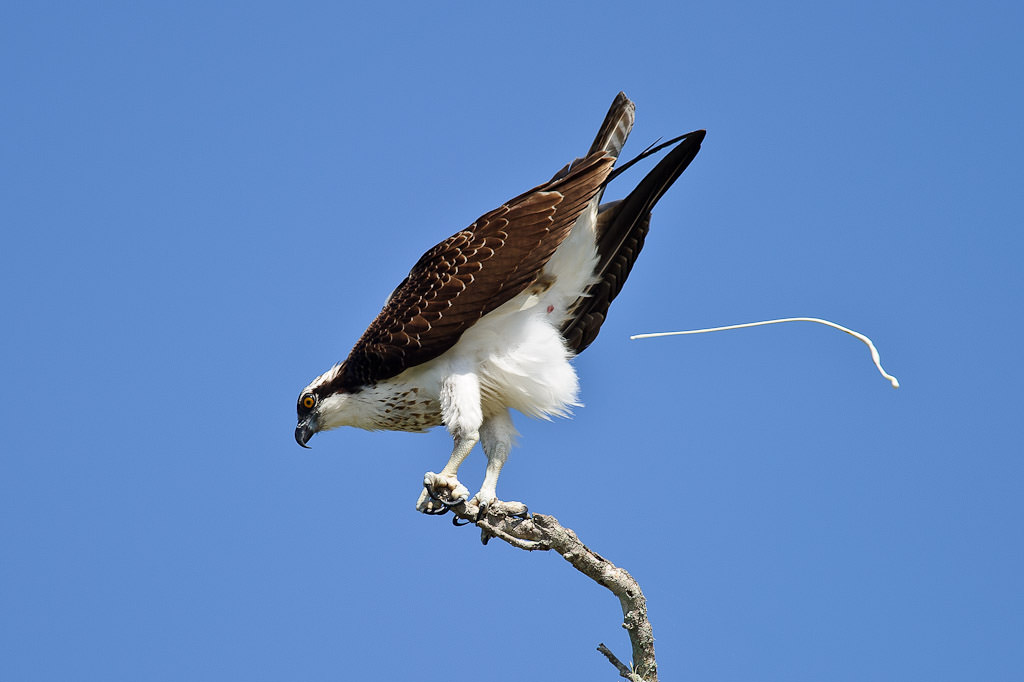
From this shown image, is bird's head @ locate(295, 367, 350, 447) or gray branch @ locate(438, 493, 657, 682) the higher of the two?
bird's head @ locate(295, 367, 350, 447)

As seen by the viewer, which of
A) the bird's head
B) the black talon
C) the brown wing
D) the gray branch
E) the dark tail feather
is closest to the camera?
the gray branch

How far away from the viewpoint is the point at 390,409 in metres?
6.93

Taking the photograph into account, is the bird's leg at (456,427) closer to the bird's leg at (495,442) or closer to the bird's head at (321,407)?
the bird's leg at (495,442)

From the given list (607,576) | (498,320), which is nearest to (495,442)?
(498,320)

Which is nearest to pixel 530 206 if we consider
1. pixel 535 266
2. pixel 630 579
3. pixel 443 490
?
pixel 535 266

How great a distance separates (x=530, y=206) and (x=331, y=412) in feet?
5.96

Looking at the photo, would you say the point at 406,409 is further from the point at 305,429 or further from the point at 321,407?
the point at 305,429

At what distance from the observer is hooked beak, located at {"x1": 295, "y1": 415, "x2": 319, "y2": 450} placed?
281 inches

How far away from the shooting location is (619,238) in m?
7.07

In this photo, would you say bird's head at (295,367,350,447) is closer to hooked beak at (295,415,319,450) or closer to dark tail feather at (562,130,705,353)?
hooked beak at (295,415,319,450)

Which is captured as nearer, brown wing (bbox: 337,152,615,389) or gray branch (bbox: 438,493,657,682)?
gray branch (bbox: 438,493,657,682)

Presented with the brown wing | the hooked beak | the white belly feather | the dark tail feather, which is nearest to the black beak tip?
the hooked beak

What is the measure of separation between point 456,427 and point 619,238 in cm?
161

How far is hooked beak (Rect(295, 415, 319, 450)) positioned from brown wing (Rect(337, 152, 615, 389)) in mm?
660
